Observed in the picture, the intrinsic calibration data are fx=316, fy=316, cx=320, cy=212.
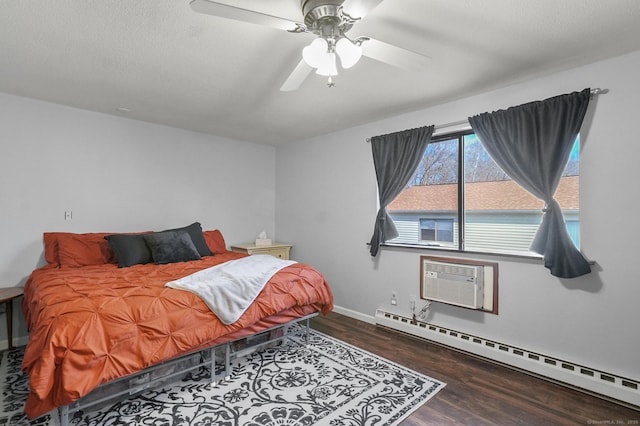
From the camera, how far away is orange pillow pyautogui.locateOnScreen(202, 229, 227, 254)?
4.07m

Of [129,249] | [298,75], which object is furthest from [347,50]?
[129,249]

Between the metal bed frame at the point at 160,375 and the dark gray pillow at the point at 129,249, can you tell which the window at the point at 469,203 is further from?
the dark gray pillow at the point at 129,249

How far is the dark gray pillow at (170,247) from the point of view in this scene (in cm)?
326

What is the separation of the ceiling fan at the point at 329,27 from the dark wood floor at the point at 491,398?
7.24 feet

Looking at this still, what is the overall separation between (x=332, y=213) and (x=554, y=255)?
8.21ft

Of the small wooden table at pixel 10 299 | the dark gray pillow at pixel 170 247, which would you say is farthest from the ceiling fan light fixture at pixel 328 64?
the small wooden table at pixel 10 299

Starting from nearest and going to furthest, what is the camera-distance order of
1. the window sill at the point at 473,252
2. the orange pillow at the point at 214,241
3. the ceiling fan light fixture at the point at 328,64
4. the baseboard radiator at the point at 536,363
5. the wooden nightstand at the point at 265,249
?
the ceiling fan light fixture at the point at 328,64 → the baseboard radiator at the point at 536,363 → the window sill at the point at 473,252 → the orange pillow at the point at 214,241 → the wooden nightstand at the point at 265,249

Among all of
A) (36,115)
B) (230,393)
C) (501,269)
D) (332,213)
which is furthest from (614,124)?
(36,115)

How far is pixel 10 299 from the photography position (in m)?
2.71

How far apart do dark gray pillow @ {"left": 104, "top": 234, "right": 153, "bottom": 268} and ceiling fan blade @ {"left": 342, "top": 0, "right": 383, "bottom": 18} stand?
9.69ft

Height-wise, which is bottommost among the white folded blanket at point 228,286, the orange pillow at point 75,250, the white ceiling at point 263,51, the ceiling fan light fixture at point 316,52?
the white folded blanket at point 228,286

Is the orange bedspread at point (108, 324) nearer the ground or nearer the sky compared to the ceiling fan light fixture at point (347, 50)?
nearer the ground

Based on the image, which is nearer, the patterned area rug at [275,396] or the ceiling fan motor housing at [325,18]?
the ceiling fan motor housing at [325,18]

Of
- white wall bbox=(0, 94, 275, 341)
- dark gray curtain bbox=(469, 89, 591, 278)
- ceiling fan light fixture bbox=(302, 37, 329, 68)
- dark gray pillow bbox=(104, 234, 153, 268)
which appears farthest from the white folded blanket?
dark gray curtain bbox=(469, 89, 591, 278)
